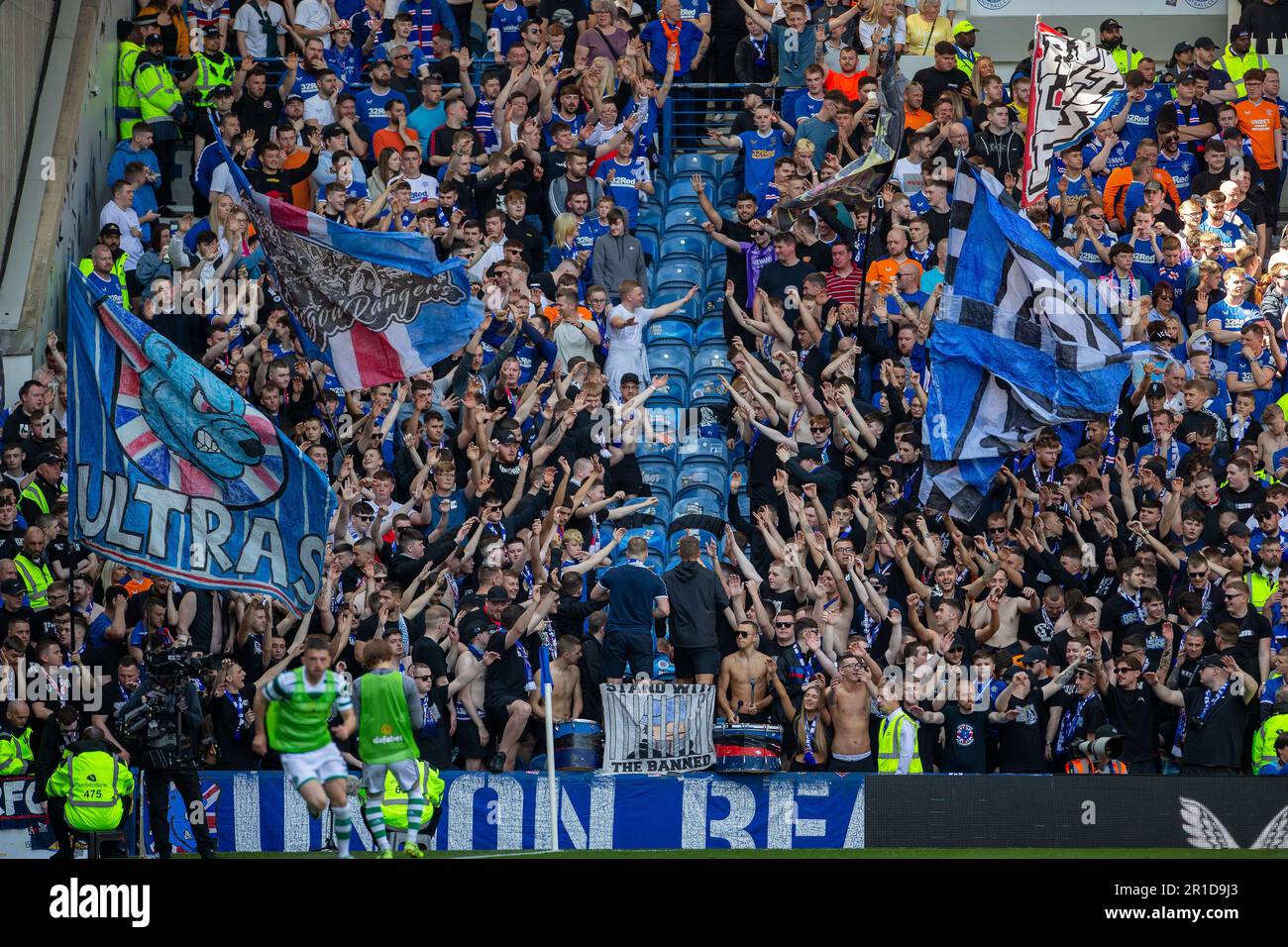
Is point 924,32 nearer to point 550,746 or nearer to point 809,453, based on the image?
point 809,453

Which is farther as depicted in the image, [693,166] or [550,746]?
[693,166]

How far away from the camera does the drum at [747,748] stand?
59.1ft

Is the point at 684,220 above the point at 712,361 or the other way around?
above

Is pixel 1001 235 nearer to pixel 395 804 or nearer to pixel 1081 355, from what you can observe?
pixel 1081 355

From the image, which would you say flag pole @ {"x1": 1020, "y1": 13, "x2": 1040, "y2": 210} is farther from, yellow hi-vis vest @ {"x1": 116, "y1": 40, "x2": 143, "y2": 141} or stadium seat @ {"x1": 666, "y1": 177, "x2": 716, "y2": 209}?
yellow hi-vis vest @ {"x1": 116, "y1": 40, "x2": 143, "y2": 141}

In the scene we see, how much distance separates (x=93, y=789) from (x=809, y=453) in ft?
25.8

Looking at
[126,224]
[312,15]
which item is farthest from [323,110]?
[126,224]

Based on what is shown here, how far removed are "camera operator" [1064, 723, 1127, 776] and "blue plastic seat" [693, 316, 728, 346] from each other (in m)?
6.67

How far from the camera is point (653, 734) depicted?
712 inches

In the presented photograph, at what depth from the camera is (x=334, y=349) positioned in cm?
1962

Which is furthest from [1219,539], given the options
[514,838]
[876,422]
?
[514,838]

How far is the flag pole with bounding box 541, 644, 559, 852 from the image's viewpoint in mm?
16797

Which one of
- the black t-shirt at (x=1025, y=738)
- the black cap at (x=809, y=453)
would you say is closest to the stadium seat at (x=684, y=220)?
the black cap at (x=809, y=453)

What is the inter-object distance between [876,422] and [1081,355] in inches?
85.3
